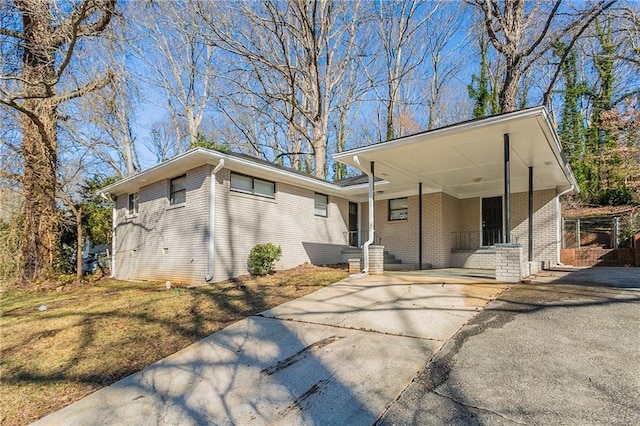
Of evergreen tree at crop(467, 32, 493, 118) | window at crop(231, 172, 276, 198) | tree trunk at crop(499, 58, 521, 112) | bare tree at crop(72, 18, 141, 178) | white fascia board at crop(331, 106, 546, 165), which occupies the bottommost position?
window at crop(231, 172, 276, 198)

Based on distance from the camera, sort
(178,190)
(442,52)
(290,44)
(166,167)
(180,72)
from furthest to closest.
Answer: (442,52) < (180,72) < (290,44) < (178,190) < (166,167)

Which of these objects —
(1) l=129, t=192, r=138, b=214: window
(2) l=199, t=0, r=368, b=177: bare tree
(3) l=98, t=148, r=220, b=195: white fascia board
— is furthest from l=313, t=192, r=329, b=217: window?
(1) l=129, t=192, r=138, b=214: window

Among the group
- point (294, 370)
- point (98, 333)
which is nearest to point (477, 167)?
point (294, 370)

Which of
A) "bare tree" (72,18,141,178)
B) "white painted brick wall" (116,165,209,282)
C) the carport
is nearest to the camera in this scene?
the carport

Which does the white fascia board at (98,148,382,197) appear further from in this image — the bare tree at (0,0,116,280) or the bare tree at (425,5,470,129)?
the bare tree at (425,5,470,129)

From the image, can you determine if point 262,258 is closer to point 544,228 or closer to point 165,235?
point 165,235

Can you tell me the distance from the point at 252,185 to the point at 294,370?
706cm

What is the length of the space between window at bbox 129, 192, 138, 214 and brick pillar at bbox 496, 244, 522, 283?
1152 cm

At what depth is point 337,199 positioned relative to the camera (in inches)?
528

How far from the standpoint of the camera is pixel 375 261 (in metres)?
8.60

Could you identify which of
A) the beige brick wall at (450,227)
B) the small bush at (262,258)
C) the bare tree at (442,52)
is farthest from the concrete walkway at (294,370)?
the bare tree at (442,52)

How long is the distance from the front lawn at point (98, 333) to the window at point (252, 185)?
2.94m

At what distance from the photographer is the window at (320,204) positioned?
12349 mm

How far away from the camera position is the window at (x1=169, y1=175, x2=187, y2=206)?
390 inches
